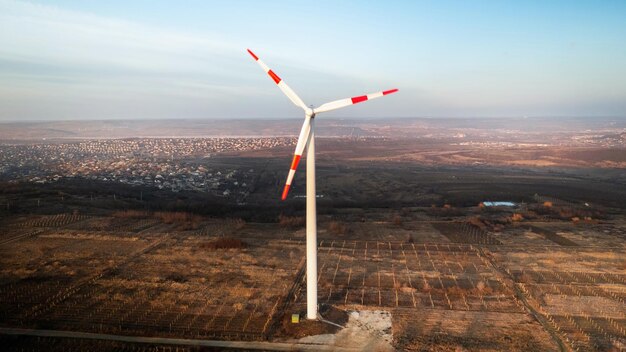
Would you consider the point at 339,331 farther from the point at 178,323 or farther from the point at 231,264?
the point at 231,264

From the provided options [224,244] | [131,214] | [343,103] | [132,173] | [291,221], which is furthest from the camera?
[132,173]

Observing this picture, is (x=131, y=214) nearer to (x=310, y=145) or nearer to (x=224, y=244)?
(x=224, y=244)

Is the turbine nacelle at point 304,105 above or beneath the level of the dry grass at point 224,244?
above

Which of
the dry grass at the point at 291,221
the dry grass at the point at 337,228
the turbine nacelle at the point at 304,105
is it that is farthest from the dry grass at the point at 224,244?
the turbine nacelle at the point at 304,105

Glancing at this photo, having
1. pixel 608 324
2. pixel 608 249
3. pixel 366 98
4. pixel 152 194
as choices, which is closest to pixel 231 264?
pixel 366 98

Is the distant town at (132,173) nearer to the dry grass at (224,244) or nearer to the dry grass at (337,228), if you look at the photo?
the dry grass at (337,228)

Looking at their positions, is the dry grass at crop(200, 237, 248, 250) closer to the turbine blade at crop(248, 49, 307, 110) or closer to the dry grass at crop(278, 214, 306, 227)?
the dry grass at crop(278, 214, 306, 227)

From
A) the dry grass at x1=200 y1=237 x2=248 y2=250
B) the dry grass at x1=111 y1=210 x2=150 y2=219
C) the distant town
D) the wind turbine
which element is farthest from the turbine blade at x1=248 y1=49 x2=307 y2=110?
the distant town

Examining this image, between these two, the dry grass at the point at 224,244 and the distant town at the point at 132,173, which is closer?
the dry grass at the point at 224,244

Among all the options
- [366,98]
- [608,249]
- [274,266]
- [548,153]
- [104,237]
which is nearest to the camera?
[366,98]

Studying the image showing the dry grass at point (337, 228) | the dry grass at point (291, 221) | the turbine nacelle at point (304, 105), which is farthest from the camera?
the dry grass at point (291, 221)

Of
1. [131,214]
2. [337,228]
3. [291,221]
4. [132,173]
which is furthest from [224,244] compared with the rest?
[132,173]
